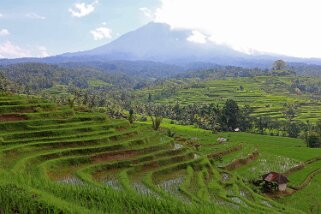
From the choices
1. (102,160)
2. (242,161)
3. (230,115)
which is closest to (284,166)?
(242,161)

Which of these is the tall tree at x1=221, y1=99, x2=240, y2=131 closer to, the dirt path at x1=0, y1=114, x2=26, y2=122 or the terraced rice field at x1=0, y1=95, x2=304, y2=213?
the terraced rice field at x1=0, y1=95, x2=304, y2=213

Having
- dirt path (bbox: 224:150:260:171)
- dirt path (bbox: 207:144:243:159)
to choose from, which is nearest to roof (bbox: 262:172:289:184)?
dirt path (bbox: 224:150:260:171)

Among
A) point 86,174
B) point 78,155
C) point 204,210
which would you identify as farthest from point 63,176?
point 204,210

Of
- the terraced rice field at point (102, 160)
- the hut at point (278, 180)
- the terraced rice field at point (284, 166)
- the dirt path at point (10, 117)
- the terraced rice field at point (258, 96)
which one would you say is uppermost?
the dirt path at point (10, 117)

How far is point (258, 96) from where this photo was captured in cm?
13562

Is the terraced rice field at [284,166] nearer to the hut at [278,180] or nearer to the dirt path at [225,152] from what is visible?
the dirt path at [225,152]

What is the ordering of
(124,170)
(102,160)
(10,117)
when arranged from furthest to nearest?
(10,117), (102,160), (124,170)

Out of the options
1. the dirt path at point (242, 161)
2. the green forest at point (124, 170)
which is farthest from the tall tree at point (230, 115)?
the dirt path at point (242, 161)

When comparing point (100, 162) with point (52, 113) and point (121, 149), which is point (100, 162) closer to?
point (121, 149)

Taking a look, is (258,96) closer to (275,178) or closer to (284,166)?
(284,166)

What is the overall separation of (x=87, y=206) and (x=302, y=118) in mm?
94157

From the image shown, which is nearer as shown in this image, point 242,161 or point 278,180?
point 278,180

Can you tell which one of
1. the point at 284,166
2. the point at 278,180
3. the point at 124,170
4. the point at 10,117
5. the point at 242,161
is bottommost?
the point at 284,166

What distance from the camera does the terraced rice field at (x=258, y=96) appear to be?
10956cm
